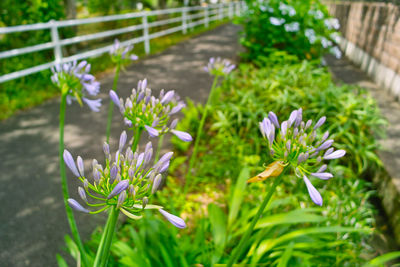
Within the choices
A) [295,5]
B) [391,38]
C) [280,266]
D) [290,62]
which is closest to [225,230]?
[280,266]

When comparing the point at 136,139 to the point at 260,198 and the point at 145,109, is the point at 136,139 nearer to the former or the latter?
the point at 145,109

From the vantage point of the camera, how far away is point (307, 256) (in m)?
1.70

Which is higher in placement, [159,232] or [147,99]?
[147,99]

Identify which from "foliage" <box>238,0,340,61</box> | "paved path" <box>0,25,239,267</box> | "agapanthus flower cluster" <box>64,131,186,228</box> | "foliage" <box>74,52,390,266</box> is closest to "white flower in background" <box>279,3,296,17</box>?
"foliage" <box>238,0,340,61</box>

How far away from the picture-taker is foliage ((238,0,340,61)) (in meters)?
5.37

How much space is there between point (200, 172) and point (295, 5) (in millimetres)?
4002

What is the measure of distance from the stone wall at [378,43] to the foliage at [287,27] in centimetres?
95

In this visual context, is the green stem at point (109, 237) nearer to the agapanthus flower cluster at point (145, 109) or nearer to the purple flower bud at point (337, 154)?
the agapanthus flower cluster at point (145, 109)

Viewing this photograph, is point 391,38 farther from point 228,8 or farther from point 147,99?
point 228,8

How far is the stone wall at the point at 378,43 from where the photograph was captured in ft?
17.5

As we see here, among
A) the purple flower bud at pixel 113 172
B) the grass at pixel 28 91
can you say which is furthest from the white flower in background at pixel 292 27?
the purple flower bud at pixel 113 172

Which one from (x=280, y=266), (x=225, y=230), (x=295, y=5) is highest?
(x=295, y=5)

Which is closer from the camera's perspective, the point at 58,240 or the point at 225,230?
the point at 225,230

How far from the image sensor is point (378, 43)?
6301mm
